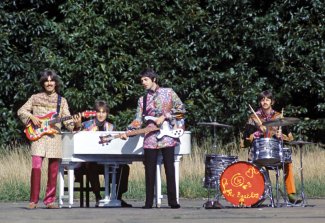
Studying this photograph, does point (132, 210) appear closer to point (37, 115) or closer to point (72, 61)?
point (37, 115)

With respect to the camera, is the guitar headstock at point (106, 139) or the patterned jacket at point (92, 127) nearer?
the guitar headstock at point (106, 139)

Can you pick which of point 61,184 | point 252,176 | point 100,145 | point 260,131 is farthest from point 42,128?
point 260,131

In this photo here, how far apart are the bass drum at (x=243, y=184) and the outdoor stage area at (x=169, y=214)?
A: 7.8 inches

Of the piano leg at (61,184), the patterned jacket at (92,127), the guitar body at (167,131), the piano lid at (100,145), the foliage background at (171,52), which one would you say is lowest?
the piano leg at (61,184)

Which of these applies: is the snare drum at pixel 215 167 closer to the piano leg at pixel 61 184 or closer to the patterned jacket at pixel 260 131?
the patterned jacket at pixel 260 131

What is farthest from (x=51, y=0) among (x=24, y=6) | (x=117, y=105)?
(x=117, y=105)

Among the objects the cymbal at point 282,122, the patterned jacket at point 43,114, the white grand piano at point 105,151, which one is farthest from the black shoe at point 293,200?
the patterned jacket at point 43,114

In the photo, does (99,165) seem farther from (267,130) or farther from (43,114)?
(267,130)

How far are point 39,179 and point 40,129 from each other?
2.43 ft

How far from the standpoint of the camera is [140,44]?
98.2 ft

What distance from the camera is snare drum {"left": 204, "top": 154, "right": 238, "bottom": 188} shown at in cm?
1797

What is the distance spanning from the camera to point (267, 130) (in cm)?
1825

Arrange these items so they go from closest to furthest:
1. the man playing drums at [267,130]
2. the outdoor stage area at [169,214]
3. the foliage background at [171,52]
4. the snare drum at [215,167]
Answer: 1. the outdoor stage area at [169,214]
2. the snare drum at [215,167]
3. the man playing drums at [267,130]
4. the foliage background at [171,52]

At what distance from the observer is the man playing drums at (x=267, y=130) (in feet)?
59.6
